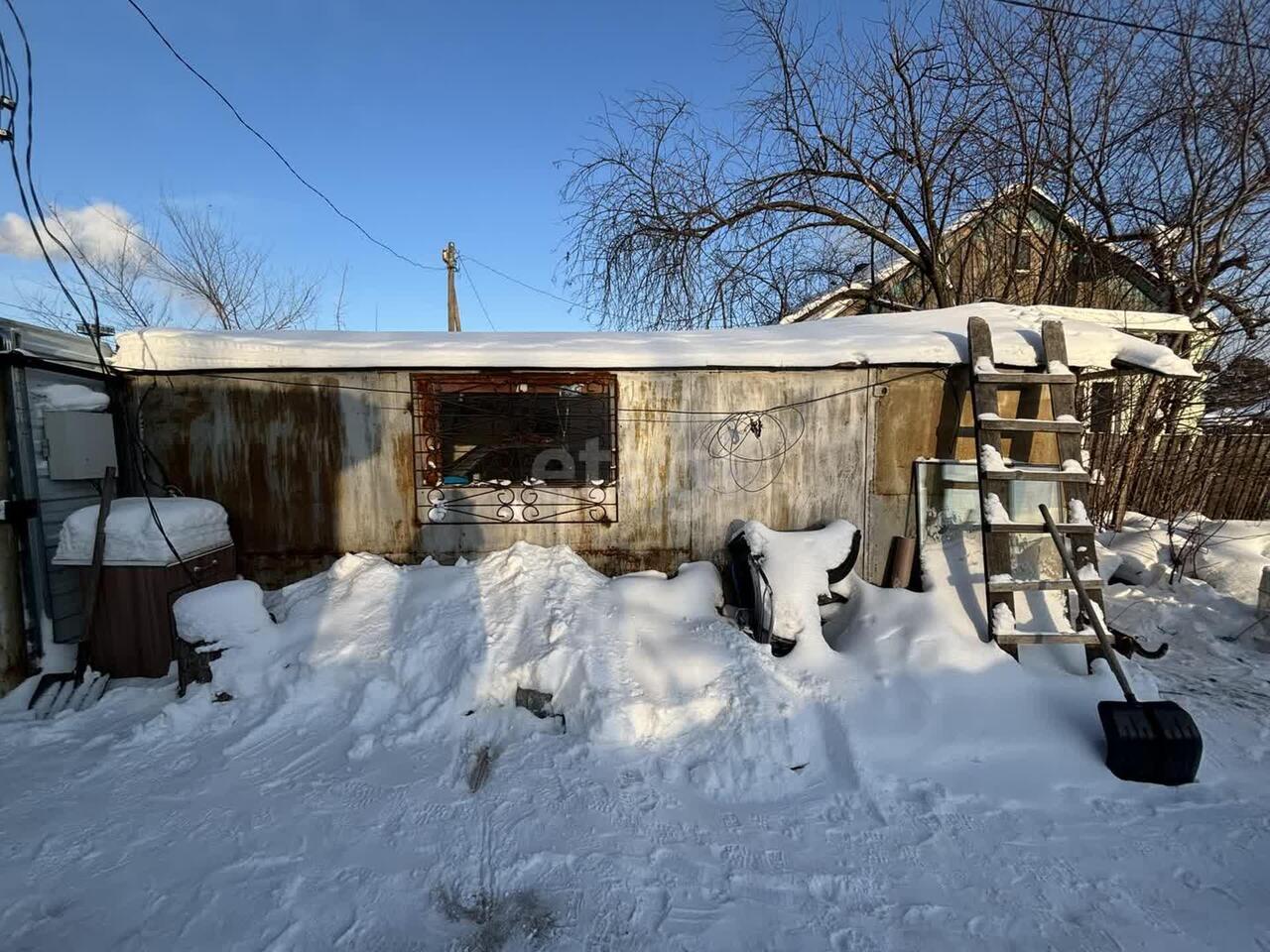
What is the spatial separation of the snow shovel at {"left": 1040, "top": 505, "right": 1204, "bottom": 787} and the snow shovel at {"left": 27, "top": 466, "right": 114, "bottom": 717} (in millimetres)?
6525

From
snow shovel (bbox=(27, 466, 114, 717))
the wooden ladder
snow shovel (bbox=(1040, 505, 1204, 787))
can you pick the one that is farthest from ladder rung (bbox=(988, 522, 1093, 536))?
snow shovel (bbox=(27, 466, 114, 717))

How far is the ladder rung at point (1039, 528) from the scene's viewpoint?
4.09 meters

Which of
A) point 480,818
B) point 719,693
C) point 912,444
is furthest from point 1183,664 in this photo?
point 480,818

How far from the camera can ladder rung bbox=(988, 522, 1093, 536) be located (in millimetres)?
4094

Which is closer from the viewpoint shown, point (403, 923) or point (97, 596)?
point (403, 923)

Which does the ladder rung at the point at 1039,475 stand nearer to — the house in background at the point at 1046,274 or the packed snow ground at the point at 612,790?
the packed snow ground at the point at 612,790

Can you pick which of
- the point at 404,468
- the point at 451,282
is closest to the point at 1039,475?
the point at 404,468

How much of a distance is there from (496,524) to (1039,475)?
455 cm

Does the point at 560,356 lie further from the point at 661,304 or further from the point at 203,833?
the point at 661,304

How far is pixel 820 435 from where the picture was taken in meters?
4.98

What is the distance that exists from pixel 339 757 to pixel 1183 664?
6.42m

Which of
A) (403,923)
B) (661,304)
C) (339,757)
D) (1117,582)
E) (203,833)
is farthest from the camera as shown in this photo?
(661,304)

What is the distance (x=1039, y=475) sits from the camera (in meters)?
4.20

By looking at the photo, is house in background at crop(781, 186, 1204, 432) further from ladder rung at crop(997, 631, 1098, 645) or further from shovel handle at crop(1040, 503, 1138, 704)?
ladder rung at crop(997, 631, 1098, 645)
